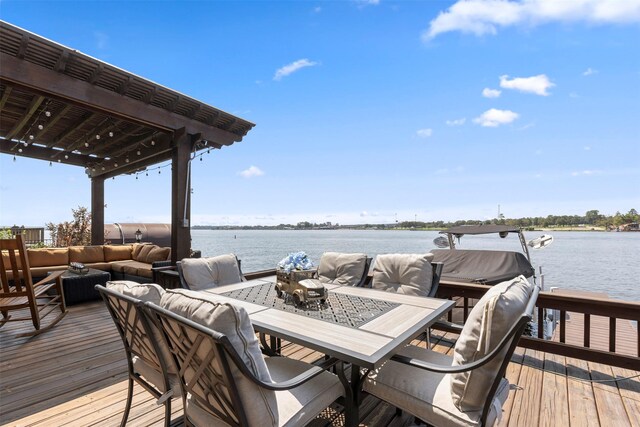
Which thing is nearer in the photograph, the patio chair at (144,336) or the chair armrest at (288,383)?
the chair armrest at (288,383)

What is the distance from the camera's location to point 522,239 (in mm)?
5332

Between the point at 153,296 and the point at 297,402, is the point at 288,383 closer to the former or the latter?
the point at 297,402

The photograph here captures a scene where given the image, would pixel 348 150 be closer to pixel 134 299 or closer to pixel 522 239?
pixel 522 239

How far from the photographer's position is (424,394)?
146cm

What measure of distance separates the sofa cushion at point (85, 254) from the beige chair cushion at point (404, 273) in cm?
686

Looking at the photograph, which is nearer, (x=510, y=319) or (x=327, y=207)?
(x=510, y=319)

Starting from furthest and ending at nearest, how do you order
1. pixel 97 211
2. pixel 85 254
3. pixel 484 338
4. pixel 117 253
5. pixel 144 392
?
pixel 97 211
pixel 117 253
pixel 85 254
pixel 144 392
pixel 484 338

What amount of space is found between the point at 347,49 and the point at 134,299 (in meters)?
6.81

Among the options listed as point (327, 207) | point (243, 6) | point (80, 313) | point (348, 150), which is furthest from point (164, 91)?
point (327, 207)

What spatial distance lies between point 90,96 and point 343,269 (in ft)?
13.3

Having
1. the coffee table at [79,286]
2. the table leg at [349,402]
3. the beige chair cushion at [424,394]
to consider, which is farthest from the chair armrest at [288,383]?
the coffee table at [79,286]

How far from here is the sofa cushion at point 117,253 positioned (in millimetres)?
7148

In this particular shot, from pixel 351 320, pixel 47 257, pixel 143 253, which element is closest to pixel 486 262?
pixel 351 320

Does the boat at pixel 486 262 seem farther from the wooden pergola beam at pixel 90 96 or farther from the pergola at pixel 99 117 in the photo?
the wooden pergola beam at pixel 90 96
